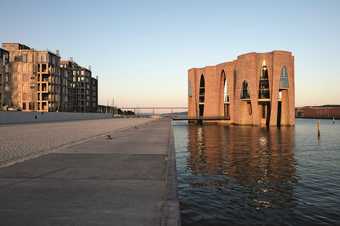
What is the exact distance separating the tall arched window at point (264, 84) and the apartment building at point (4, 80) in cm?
6498

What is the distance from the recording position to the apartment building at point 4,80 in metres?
80.1

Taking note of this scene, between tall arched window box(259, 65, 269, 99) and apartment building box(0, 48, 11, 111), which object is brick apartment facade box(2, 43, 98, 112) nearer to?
apartment building box(0, 48, 11, 111)

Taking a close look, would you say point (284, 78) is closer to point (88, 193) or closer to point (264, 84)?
point (264, 84)

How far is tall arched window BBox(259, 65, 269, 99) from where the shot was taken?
77.8 m

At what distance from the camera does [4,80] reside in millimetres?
82875

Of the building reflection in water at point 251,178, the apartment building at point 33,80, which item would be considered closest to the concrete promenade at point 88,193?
the building reflection in water at point 251,178

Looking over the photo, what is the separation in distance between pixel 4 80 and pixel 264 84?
67.3m

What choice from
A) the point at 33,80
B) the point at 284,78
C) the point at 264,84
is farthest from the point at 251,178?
the point at 33,80

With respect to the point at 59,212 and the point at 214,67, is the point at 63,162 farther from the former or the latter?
the point at 214,67

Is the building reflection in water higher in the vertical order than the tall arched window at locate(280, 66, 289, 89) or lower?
lower

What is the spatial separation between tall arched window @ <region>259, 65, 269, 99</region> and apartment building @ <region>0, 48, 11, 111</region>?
6498cm

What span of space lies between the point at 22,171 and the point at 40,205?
13.7 feet

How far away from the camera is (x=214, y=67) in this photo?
106 metres

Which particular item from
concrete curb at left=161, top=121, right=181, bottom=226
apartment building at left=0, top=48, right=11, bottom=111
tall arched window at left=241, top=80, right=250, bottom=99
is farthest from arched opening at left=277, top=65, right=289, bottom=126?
concrete curb at left=161, top=121, right=181, bottom=226
